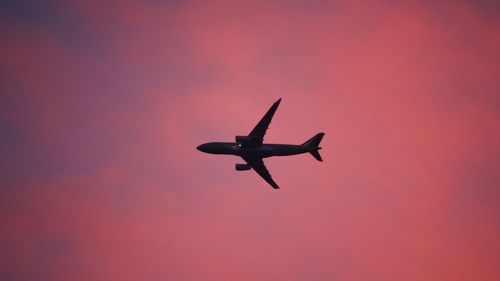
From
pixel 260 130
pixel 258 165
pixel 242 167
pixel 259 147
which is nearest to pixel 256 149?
pixel 259 147

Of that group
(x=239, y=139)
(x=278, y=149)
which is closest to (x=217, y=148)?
(x=239, y=139)

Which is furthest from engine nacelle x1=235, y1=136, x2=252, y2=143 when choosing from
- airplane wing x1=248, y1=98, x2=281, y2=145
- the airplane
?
airplane wing x1=248, y1=98, x2=281, y2=145

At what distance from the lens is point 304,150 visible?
263ft

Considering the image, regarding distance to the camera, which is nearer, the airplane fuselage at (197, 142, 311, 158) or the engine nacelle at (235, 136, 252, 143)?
the engine nacelle at (235, 136, 252, 143)

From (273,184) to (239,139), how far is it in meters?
14.1

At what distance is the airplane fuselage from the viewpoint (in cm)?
8150

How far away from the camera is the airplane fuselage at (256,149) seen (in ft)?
267

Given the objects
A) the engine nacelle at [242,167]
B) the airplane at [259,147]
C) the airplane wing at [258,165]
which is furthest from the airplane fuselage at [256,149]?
the engine nacelle at [242,167]

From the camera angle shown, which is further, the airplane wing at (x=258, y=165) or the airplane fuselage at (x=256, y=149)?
the airplane wing at (x=258, y=165)

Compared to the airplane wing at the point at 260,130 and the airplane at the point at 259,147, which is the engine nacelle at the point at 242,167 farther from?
the airplane wing at the point at 260,130

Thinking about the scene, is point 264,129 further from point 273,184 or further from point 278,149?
point 273,184

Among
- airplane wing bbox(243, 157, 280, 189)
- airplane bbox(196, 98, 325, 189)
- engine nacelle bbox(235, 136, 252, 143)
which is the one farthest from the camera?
airplane wing bbox(243, 157, 280, 189)

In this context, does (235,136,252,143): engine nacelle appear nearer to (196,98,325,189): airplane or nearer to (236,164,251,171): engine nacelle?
(196,98,325,189): airplane

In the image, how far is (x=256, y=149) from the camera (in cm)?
8150
